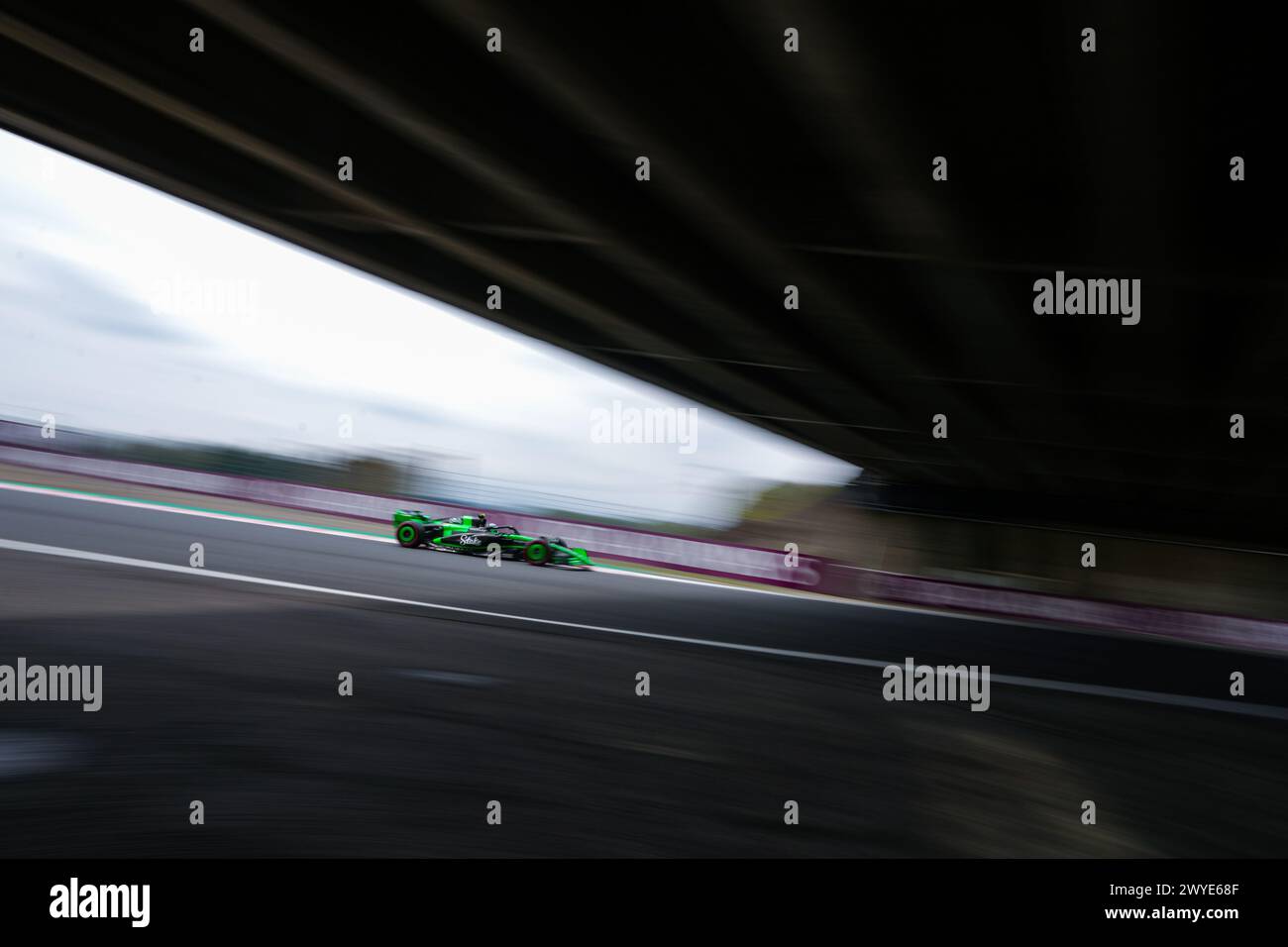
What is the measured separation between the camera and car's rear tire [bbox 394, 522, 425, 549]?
59.3ft

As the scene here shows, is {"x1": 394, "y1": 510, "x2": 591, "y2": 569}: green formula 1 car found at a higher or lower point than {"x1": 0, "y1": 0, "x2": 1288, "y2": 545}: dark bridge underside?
lower

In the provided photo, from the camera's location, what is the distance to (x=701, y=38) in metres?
4.88

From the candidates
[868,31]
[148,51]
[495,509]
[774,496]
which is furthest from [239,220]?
[774,496]

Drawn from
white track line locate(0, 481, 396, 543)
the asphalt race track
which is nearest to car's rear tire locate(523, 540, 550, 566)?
white track line locate(0, 481, 396, 543)

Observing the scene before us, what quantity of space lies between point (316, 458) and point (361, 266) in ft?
58.0

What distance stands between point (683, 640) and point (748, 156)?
5.13 m

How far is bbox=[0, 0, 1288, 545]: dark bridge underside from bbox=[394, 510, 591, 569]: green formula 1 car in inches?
309

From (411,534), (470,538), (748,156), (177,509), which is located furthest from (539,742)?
(177,509)

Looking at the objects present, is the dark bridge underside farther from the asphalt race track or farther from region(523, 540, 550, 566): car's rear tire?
region(523, 540, 550, 566): car's rear tire

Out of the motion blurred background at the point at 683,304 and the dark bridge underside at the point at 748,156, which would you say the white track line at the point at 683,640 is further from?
the dark bridge underside at the point at 748,156

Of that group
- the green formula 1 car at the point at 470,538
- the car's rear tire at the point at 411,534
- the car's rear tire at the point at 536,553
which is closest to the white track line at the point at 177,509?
the car's rear tire at the point at 411,534

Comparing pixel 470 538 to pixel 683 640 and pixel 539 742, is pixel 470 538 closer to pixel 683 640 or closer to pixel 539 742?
pixel 683 640

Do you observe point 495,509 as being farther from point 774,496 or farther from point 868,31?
point 868,31

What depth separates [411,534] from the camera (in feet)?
59.5
